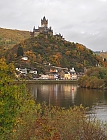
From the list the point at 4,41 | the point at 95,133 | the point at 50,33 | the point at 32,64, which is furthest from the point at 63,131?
the point at 4,41

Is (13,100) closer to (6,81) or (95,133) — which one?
(6,81)

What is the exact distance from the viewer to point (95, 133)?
1132 cm

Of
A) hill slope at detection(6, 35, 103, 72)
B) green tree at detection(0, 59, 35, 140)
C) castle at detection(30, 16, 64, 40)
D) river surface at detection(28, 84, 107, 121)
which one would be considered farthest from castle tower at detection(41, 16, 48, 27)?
green tree at detection(0, 59, 35, 140)

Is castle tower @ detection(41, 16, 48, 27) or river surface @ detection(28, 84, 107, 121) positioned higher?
castle tower @ detection(41, 16, 48, 27)

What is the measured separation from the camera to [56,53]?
383 feet

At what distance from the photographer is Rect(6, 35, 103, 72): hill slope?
369 feet

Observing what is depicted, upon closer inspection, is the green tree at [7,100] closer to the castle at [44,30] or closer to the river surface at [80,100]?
the river surface at [80,100]

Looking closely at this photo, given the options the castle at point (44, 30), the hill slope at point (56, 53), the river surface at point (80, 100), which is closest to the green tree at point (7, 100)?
the river surface at point (80, 100)

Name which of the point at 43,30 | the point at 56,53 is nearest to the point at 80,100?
the point at 56,53

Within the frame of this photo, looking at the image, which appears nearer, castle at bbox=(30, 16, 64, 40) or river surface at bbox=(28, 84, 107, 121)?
river surface at bbox=(28, 84, 107, 121)

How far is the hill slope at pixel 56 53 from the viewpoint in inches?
4432

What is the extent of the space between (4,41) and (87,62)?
8184 centimetres

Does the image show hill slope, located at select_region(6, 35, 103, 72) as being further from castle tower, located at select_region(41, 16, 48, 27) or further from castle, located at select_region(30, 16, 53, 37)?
castle tower, located at select_region(41, 16, 48, 27)

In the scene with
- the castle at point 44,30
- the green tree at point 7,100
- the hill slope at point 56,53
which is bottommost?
the green tree at point 7,100
